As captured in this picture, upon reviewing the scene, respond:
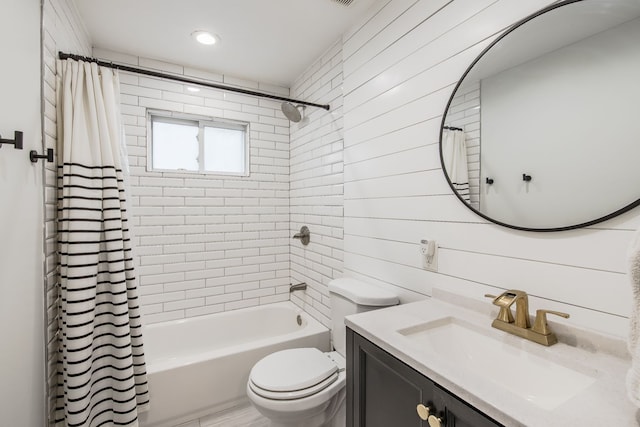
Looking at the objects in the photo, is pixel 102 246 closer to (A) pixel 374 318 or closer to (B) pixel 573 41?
(A) pixel 374 318

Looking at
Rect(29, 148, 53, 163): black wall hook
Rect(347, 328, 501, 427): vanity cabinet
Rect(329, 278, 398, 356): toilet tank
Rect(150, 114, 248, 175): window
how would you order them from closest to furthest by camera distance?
Rect(347, 328, 501, 427): vanity cabinet, Rect(29, 148, 53, 163): black wall hook, Rect(329, 278, 398, 356): toilet tank, Rect(150, 114, 248, 175): window

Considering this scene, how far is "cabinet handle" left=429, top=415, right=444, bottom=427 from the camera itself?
75 cm

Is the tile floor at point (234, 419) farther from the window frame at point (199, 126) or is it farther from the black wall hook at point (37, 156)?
the window frame at point (199, 126)

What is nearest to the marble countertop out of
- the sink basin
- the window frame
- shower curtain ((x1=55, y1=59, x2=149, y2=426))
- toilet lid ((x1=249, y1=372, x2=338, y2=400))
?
the sink basin

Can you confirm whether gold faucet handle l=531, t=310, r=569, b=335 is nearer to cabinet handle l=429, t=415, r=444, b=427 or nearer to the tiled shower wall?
cabinet handle l=429, t=415, r=444, b=427

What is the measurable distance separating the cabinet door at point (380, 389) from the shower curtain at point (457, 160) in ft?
2.40

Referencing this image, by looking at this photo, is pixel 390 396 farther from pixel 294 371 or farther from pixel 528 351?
pixel 294 371

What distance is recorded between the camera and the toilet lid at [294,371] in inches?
58.3

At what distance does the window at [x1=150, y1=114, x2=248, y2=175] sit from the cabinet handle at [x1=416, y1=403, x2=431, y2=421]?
7.91ft

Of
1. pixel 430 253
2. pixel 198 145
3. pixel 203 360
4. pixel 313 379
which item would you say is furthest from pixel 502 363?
pixel 198 145

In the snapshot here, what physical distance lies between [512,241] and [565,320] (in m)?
0.29

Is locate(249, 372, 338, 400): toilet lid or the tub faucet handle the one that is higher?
the tub faucet handle

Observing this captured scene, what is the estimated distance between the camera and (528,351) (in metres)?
0.89

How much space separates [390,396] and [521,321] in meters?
0.50
